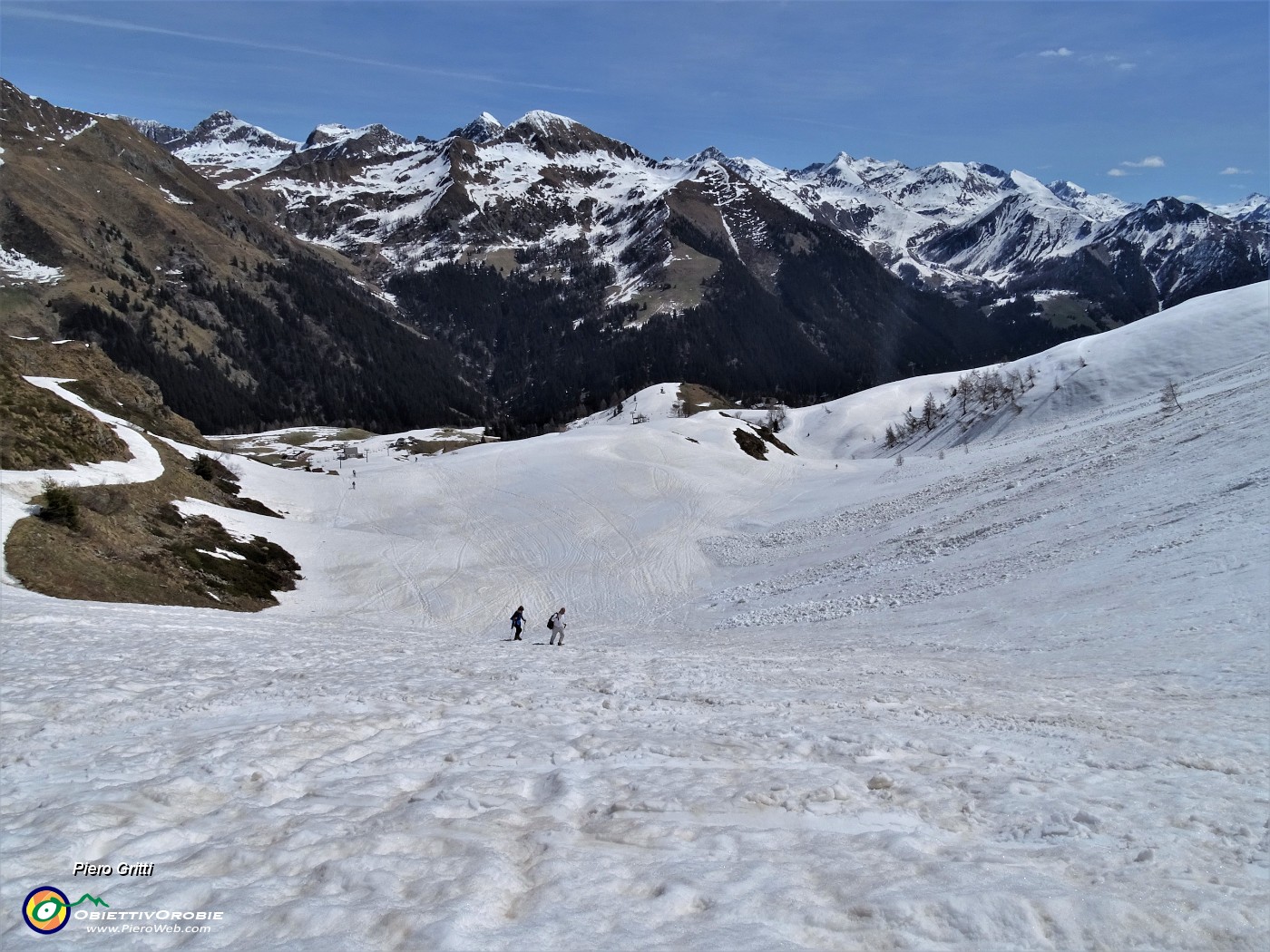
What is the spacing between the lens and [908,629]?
24.1 m

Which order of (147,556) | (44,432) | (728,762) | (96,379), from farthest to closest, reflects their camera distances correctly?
(96,379)
(44,432)
(147,556)
(728,762)

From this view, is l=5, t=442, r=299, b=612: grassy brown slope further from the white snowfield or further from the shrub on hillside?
the white snowfield

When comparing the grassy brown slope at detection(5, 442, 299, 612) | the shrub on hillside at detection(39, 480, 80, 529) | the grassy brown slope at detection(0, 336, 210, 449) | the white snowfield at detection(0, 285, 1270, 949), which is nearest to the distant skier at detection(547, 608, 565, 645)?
the white snowfield at detection(0, 285, 1270, 949)

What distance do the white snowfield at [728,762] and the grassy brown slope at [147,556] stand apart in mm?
5338

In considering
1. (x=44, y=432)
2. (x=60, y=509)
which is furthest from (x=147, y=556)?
(x=44, y=432)

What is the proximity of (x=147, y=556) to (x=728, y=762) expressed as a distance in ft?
119

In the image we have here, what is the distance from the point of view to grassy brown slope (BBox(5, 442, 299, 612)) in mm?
28047

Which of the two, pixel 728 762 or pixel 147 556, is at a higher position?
pixel 147 556

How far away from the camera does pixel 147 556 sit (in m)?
35.5

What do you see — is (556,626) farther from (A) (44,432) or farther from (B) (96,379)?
(B) (96,379)

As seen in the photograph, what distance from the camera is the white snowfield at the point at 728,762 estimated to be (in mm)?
6051

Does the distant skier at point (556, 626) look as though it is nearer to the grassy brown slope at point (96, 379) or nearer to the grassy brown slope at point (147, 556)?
the grassy brown slope at point (147, 556)

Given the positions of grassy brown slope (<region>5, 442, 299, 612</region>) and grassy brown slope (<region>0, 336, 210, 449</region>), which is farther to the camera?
grassy brown slope (<region>0, 336, 210, 449</region>)

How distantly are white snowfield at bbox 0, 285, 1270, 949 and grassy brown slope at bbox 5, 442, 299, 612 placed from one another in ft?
17.5
